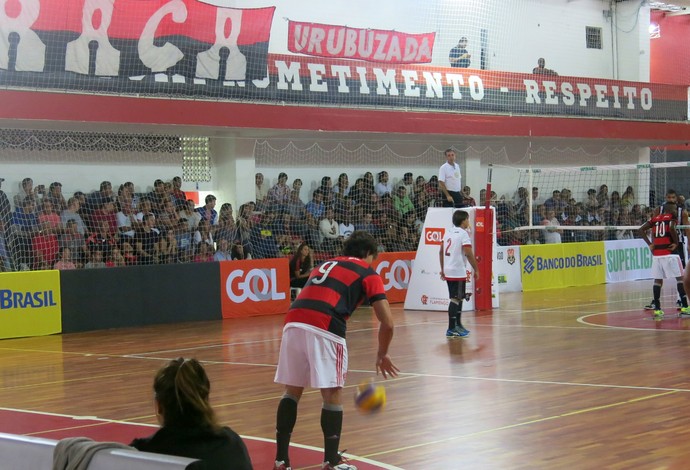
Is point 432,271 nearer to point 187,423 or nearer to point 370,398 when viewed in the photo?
point 370,398

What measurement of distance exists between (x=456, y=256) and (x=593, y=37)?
780 inches

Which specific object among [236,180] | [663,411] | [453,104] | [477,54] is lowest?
[663,411]

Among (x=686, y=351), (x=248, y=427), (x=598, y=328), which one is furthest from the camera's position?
(x=598, y=328)

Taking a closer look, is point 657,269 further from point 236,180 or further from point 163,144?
point 163,144

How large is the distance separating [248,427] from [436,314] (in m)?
11.0

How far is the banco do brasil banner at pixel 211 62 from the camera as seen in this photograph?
758 inches

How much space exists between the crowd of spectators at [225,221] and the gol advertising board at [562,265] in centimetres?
79

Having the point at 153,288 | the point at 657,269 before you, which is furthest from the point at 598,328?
the point at 153,288

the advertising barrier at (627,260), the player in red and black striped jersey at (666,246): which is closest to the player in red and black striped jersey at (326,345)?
the player in red and black striped jersey at (666,246)

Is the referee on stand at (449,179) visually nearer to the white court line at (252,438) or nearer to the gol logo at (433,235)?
the gol logo at (433,235)

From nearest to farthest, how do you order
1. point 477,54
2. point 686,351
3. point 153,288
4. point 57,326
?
point 686,351 < point 57,326 < point 153,288 < point 477,54

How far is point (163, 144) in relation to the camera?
23.5m

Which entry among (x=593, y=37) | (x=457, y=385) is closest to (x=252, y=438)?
(x=457, y=385)

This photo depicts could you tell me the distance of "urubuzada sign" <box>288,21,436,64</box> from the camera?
2367cm
